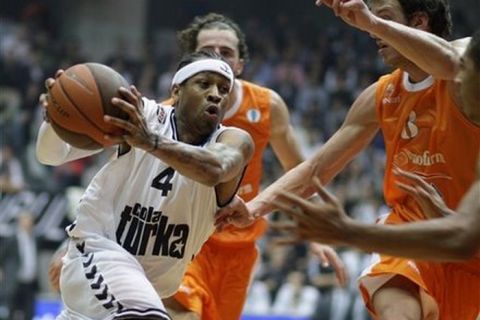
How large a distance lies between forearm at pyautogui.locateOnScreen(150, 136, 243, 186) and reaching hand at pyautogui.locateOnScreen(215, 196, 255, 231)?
0.39m

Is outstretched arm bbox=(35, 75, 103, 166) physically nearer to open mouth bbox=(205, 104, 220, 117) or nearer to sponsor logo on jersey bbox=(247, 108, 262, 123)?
open mouth bbox=(205, 104, 220, 117)

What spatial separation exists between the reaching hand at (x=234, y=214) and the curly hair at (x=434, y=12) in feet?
4.25

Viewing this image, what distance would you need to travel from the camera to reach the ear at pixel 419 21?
19.3ft

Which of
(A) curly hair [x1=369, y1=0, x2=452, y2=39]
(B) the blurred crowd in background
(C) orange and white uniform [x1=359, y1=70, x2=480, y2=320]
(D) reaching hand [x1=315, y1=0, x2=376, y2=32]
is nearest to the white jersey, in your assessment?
(D) reaching hand [x1=315, y1=0, x2=376, y2=32]

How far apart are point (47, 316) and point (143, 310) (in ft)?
29.0

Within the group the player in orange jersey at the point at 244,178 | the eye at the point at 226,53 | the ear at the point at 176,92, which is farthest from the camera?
the eye at the point at 226,53

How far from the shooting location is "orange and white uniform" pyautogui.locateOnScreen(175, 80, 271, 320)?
6.74 metres

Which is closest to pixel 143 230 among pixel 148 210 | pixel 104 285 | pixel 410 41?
pixel 148 210

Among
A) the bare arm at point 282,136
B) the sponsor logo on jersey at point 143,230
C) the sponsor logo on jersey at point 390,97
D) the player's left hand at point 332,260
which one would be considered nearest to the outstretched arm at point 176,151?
the sponsor logo on jersey at point 143,230

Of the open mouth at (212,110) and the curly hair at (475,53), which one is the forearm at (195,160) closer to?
the open mouth at (212,110)

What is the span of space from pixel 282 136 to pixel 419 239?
11.6 ft

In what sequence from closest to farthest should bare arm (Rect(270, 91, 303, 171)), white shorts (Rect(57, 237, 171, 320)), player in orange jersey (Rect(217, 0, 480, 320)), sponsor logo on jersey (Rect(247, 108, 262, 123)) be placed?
white shorts (Rect(57, 237, 171, 320))
player in orange jersey (Rect(217, 0, 480, 320))
sponsor logo on jersey (Rect(247, 108, 262, 123))
bare arm (Rect(270, 91, 303, 171))

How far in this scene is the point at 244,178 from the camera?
7.02 metres

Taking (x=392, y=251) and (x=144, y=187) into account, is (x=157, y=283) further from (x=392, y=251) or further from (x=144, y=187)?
(x=392, y=251)
